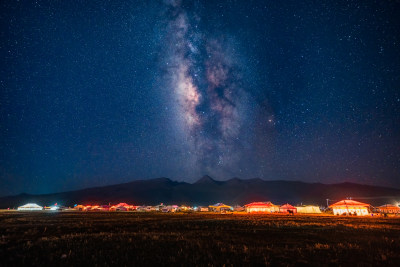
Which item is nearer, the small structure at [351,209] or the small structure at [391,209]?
the small structure at [351,209]

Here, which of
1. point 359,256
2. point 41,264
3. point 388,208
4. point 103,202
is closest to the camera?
point 41,264

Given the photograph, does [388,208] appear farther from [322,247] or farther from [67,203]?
[67,203]

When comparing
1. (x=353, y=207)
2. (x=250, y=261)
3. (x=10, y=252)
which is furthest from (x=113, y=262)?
(x=353, y=207)

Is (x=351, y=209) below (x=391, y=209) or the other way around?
the other way around

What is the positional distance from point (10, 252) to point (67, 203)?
8839 inches

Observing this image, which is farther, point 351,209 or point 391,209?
point 391,209

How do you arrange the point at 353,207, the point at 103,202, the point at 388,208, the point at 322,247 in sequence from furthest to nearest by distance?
the point at 103,202 → the point at 388,208 → the point at 353,207 → the point at 322,247

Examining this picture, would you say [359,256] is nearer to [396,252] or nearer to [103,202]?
[396,252]

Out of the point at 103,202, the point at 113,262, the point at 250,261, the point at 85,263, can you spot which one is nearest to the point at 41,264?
the point at 85,263

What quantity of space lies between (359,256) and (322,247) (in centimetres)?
187

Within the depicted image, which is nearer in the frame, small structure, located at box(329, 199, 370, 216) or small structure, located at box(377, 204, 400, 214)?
small structure, located at box(329, 199, 370, 216)

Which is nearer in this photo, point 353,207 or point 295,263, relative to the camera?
point 295,263

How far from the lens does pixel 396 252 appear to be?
34.0ft

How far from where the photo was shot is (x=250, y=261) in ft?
27.4
